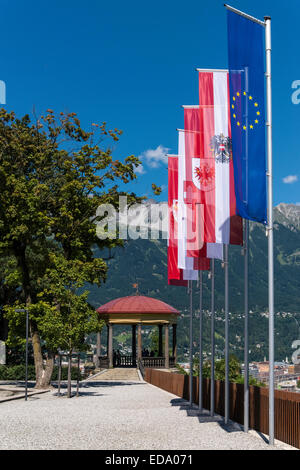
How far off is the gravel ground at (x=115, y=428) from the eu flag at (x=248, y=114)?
4997 mm

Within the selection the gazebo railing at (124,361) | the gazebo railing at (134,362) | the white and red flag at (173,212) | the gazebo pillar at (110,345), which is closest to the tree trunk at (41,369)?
the gazebo pillar at (110,345)

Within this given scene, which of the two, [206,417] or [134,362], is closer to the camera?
[206,417]

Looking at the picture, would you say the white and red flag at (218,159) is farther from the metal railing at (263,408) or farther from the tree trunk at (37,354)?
the tree trunk at (37,354)

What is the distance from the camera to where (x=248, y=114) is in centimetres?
1380

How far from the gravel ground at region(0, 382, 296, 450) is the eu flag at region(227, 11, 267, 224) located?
4997 millimetres

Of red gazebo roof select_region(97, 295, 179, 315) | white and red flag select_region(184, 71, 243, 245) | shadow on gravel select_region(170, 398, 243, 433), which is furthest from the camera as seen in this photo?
red gazebo roof select_region(97, 295, 179, 315)

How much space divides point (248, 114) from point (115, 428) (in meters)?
8.62

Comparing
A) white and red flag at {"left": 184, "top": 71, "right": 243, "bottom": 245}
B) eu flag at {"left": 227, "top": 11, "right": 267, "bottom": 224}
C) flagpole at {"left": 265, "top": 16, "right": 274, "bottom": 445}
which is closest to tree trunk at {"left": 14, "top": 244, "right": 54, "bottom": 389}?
white and red flag at {"left": 184, "top": 71, "right": 243, "bottom": 245}

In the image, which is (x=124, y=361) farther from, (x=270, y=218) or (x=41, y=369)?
(x=270, y=218)

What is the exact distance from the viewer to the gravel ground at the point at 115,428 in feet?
44.1

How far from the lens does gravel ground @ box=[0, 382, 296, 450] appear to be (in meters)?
13.4

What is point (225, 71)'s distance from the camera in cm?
1623

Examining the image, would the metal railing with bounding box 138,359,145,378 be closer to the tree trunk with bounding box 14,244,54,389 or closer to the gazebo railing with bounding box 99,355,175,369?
the gazebo railing with bounding box 99,355,175,369

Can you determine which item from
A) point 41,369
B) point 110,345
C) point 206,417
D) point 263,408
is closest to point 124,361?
point 110,345
